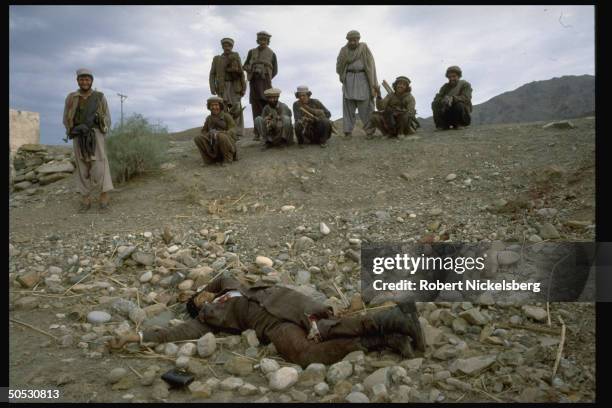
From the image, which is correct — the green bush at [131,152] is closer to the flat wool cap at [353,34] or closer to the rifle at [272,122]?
the rifle at [272,122]

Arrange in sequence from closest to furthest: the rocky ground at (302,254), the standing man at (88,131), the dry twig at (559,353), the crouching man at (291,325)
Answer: the dry twig at (559,353) → the rocky ground at (302,254) → the crouching man at (291,325) → the standing man at (88,131)

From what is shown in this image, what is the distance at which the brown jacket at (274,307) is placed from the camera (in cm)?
271

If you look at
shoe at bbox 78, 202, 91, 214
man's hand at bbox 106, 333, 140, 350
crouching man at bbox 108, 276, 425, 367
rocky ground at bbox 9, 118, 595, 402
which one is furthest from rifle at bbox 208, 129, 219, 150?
man's hand at bbox 106, 333, 140, 350

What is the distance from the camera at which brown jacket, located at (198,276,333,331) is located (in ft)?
8.91

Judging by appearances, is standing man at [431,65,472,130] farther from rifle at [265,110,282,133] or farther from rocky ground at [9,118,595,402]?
rifle at [265,110,282,133]

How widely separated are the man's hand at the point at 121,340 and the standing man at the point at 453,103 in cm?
585

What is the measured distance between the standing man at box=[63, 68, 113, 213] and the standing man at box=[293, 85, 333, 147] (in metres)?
2.72

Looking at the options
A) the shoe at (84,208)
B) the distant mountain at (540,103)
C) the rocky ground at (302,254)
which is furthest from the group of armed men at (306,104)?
the distant mountain at (540,103)

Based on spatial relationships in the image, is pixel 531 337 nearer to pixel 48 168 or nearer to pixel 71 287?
pixel 71 287


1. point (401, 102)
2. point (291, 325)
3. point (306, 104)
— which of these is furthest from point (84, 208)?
point (401, 102)

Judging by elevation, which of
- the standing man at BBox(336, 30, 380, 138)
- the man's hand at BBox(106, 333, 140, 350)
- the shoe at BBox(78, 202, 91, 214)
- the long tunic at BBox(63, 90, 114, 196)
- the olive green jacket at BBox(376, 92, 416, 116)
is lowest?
the man's hand at BBox(106, 333, 140, 350)

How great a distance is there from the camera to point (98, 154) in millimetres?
5395

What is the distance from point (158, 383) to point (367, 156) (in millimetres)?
4499

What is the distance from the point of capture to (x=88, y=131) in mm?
5281
